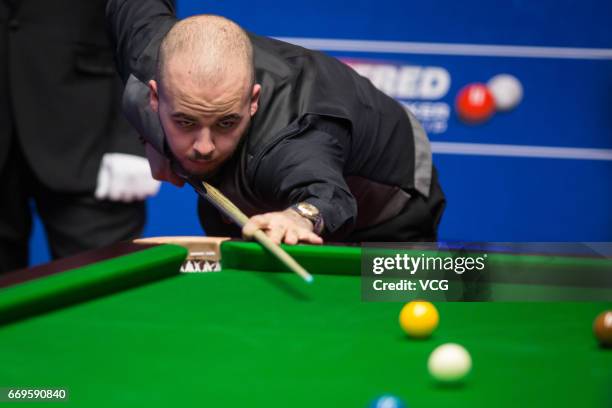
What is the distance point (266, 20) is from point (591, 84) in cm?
140

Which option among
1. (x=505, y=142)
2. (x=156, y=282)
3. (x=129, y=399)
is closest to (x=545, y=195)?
(x=505, y=142)

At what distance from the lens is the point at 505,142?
389 cm

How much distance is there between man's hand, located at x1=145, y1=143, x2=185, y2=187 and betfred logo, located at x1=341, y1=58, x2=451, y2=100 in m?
1.50

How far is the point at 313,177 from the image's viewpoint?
2.11 m

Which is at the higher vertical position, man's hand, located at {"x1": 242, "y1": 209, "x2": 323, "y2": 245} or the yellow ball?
man's hand, located at {"x1": 242, "y1": 209, "x2": 323, "y2": 245}

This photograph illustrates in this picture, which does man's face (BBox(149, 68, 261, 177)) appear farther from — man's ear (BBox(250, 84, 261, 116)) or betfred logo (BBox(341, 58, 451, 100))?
betfred logo (BBox(341, 58, 451, 100))

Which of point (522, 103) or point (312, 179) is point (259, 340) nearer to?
point (312, 179)

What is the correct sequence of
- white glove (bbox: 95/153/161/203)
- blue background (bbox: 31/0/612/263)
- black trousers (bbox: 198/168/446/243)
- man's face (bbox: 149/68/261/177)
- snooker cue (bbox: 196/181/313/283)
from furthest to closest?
blue background (bbox: 31/0/612/263) → white glove (bbox: 95/153/161/203) → black trousers (bbox: 198/168/446/243) → man's face (bbox: 149/68/261/177) → snooker cue (bbox: 196/181/313/283)

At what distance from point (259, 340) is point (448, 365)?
1.14 feet

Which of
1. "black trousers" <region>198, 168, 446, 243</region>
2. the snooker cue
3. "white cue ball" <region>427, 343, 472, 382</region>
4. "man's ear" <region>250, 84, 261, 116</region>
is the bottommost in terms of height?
"white cue ball" <region>427, 343, 472, 382</region>

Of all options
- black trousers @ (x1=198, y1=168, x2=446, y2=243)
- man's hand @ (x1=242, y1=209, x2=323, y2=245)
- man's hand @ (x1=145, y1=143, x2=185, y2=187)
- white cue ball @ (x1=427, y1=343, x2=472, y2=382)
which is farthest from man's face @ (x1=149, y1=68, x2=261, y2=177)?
white cue ball @ (x1=427, y1=343, x2=472, y2=382)

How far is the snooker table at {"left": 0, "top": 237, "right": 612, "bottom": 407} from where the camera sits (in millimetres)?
1195

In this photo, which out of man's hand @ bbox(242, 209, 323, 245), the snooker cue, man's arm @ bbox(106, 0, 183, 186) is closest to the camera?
the snooker cue

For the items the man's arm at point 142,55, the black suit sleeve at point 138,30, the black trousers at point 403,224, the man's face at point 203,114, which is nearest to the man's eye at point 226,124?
the man's face at point 203,114
